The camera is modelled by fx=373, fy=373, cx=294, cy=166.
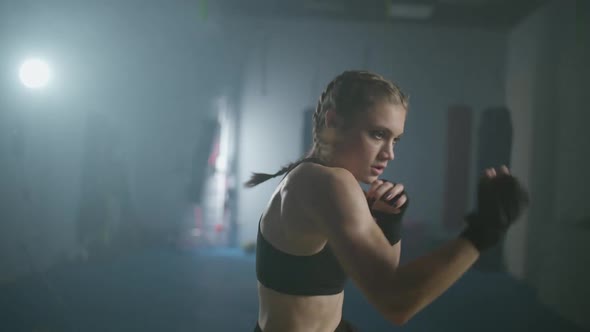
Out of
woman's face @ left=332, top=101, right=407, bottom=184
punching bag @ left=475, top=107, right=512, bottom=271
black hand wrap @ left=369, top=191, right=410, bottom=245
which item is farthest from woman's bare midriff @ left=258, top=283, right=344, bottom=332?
punching bag @ left=475, top=107, right=512, bottom=271

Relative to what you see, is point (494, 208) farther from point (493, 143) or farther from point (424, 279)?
point (493, 143)

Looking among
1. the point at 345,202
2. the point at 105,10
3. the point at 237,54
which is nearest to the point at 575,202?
the point at 345,202

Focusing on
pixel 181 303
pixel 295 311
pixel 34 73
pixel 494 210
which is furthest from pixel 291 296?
pixel 34 73

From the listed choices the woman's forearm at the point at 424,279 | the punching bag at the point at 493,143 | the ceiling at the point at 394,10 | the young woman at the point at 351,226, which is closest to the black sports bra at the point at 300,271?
the young woman at the point at 351,226

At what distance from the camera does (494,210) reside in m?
0.71

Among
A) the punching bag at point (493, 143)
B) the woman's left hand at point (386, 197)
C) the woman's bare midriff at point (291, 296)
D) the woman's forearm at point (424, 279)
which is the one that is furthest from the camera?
the punching bag at point (493, 143)

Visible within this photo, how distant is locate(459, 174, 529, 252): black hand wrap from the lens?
662mm

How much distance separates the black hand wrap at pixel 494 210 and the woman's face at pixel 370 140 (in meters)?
0.21

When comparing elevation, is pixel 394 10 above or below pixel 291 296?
above

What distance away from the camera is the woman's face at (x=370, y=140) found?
0.84m

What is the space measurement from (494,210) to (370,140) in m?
→ 0.29

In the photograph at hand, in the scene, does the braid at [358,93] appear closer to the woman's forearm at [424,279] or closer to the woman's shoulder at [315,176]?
the woman's shoulder at [315,176]

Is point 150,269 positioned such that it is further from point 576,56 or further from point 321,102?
point 576,56

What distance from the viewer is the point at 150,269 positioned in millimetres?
3213
